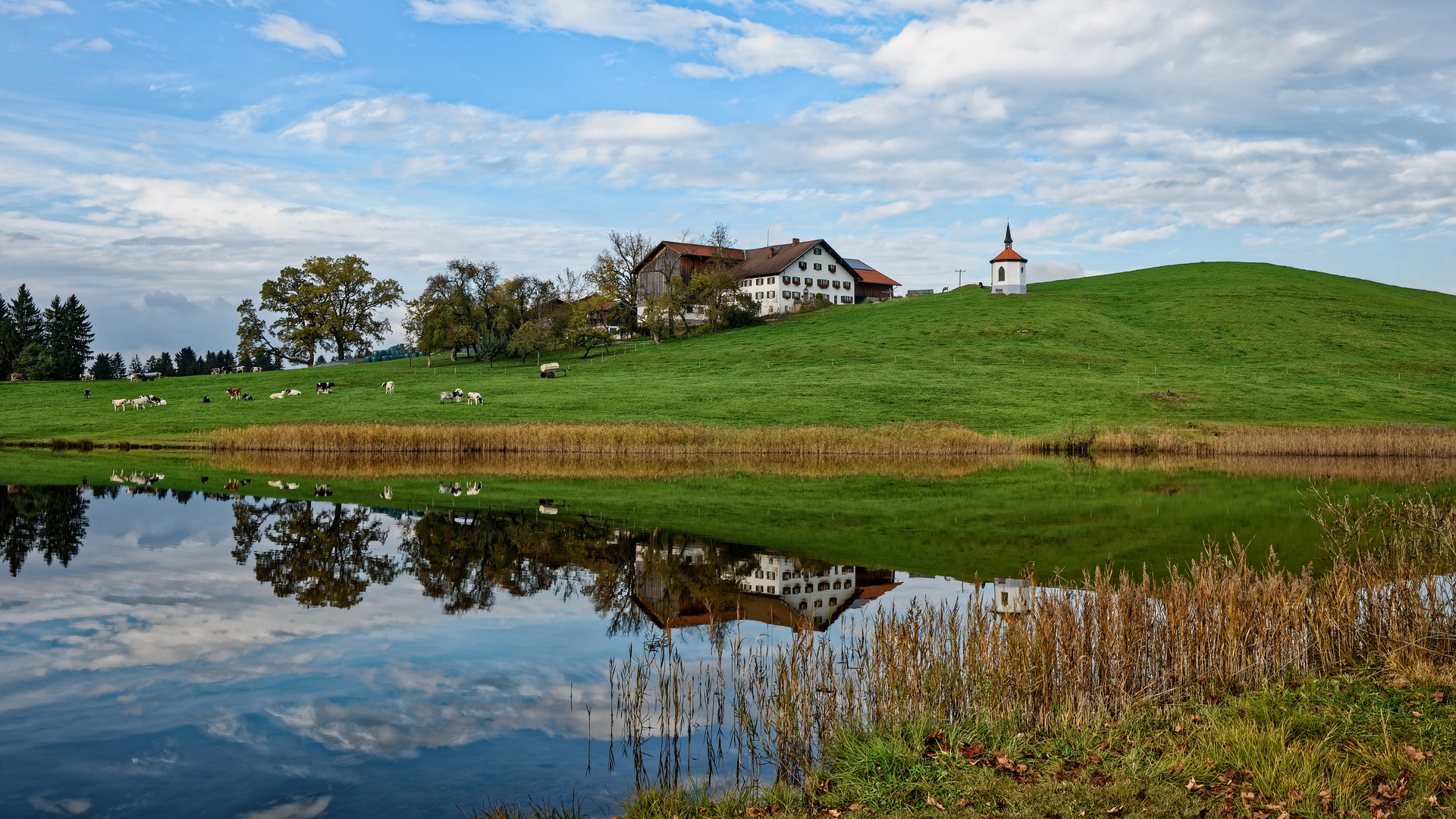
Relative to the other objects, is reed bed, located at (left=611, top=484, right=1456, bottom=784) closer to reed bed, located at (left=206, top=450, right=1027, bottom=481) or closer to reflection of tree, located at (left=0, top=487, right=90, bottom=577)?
reflection of tree, located at (left=0, top=487, right=90, bottom=577)

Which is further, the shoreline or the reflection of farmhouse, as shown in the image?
the shoreline

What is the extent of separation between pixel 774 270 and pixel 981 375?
55.9m

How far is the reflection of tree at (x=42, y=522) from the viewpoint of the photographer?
2100 cm

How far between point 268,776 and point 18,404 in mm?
75042

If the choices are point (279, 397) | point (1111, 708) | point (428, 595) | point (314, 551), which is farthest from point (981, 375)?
point (1111, 708)

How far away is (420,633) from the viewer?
46.5 feet

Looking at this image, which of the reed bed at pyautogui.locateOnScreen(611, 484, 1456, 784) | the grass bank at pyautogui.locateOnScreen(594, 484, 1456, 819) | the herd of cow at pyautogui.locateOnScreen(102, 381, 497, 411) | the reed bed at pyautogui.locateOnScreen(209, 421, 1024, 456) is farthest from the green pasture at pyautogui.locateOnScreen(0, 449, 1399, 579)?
the herd of cow at pyautogui.locateOnScreen(102, 381, 497, 411)

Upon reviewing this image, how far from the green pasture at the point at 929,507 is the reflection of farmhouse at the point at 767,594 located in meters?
1.59

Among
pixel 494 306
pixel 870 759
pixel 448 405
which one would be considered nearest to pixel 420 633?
pixel 870 759

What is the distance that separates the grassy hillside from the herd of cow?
100 centimetres

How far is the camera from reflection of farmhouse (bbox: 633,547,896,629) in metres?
15.2

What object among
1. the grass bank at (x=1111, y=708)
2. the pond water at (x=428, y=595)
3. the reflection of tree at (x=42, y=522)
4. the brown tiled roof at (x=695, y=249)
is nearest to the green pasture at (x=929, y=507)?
the pond water at (x=428, y=595)

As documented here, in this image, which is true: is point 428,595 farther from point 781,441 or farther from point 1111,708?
point 781,441

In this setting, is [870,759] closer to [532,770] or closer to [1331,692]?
[532,770]
